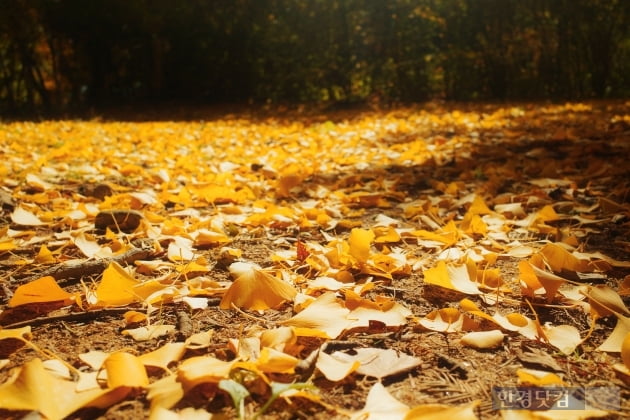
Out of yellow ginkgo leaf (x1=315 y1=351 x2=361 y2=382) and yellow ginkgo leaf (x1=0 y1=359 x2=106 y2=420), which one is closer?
yellow ginkgo leaf (x1=0 y1=359 x2=106 y2=420)

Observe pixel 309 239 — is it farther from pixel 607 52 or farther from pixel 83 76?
pixel 83 76

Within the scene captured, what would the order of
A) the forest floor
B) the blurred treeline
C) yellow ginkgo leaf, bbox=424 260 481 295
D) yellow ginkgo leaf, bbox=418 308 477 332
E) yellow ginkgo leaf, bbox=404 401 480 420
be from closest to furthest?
yellow ginkgo leaf, bbox=404 401 480 420, the forest floor, yellow ginkgo leaf, bbox=418 308 477 332, yellow ginkgo leaf, bbox=424 260 481 295, the blurred treeline

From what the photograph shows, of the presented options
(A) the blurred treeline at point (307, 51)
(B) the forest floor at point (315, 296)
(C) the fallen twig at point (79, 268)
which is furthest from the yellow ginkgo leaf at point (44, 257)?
(A) the blurred treeline at point (307, 51)

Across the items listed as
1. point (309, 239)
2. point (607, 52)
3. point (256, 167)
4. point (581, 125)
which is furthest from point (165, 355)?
point (607, 52)

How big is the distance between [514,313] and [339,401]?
50cm

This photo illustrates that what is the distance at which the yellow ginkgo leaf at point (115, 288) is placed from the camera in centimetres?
116

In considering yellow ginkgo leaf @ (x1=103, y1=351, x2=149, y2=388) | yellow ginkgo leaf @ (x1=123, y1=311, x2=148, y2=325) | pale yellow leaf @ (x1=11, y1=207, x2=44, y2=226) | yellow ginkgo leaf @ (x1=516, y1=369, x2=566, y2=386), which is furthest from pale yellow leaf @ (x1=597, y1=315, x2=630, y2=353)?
pale yellow leaf @ (x1=11, y1=207, x2=44, y2=226)

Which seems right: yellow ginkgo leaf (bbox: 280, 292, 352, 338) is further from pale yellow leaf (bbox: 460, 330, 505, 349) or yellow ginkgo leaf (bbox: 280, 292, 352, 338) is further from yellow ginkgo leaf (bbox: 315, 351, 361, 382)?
pale yellow leaf (bbox: 460, 330, 505, 349)

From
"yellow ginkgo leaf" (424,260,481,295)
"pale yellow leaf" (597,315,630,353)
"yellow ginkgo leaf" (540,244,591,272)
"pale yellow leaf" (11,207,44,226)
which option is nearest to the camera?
"pale yellow leaf" (597,315,630,353)

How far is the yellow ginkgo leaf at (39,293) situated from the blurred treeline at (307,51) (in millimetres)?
8582

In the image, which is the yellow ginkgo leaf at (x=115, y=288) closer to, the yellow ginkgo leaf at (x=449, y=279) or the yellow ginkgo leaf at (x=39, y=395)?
the yellow ginkgo leaf at (x=39, y=395)

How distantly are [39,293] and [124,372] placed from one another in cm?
48

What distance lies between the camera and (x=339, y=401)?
0.83 m

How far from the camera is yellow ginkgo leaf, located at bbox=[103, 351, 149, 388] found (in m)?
0.81
